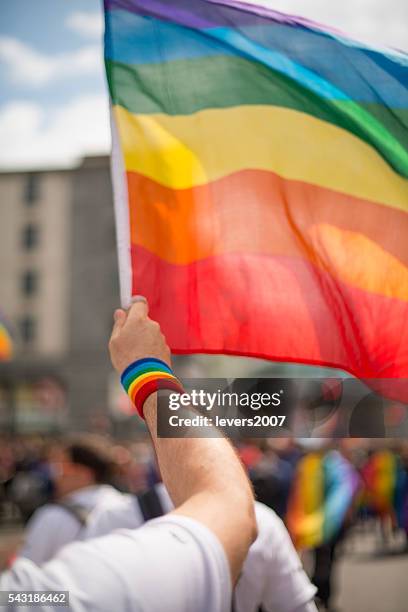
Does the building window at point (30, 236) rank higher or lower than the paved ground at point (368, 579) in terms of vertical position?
lower

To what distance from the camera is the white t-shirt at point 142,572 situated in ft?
3.68

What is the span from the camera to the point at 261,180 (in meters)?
2.90

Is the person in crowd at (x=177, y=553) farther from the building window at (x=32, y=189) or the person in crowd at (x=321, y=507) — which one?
the building window at (x=32, y=189)

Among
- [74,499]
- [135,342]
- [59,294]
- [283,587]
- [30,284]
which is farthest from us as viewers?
[30,284]

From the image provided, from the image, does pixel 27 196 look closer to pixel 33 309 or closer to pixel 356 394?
pixel 33 309

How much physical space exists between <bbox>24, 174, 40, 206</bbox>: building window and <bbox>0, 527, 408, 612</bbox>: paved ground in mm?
32733

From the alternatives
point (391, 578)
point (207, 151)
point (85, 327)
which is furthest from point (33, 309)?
point (207, 151)

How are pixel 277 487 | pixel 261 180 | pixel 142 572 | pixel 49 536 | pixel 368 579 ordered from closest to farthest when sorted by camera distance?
1. pixel 142 572
2. pixel 261 180
3. pixel 49 536
4. pixel 277 487
5. pixel 368 579

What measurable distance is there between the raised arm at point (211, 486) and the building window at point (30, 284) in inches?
1727

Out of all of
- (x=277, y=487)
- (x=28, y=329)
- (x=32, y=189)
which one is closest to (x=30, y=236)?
(x=32, y=189)

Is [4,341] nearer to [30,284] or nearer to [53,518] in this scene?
[53,518]

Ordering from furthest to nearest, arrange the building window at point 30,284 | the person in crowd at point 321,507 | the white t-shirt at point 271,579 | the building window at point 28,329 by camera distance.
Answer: the building window at point 30,284 < the building window at point 28,329 < the person in crowd at point 321,507 < the white t-shirt at point 271,579

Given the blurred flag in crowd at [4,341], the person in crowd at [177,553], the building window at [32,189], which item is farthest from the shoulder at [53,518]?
the building window at [32,189]

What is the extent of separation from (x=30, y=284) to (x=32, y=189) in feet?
17.7
